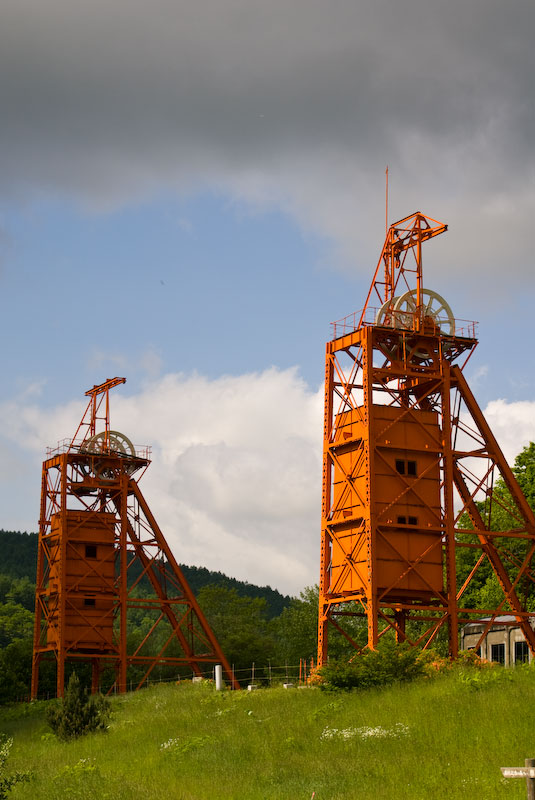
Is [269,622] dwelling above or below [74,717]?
above

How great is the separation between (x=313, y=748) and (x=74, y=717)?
39.5 feet

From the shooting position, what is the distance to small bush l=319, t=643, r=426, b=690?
132 feet

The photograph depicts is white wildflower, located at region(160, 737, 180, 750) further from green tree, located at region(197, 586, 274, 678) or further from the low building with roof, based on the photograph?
green tree, located at region(197, 586, 274, 678)

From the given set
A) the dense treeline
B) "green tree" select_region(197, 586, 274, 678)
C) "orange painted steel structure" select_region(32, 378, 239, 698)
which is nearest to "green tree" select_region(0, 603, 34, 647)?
the dense treeline

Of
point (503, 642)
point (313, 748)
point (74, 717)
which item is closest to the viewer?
point (313, 748)

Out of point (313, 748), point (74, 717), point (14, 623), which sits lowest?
point (313, 748)

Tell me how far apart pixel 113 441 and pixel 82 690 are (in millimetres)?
26299

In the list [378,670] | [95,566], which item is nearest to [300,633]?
[95,566]

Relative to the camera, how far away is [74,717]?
4166 cm

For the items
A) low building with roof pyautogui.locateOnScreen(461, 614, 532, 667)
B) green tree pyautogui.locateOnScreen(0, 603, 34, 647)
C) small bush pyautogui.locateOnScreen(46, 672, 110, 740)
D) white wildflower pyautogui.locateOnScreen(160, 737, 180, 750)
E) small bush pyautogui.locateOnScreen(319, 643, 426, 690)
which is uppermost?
green tree pyautogui.locateOnScreen(0, 603, 34, 647)

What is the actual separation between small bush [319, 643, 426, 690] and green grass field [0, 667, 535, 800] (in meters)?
0.72

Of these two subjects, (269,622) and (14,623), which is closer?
(269,622)

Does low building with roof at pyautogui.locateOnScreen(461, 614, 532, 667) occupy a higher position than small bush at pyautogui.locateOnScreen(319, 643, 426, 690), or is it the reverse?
low building with roof at pyautogui.locateOnScreen(461, 614, 532, 667)

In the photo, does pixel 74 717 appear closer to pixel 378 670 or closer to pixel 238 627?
pixel 378 670
